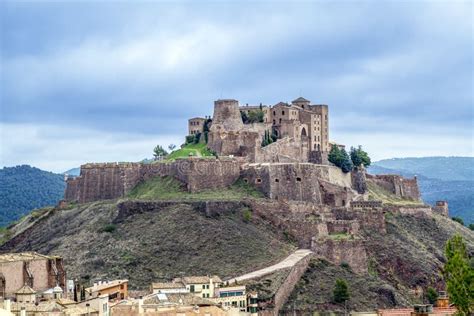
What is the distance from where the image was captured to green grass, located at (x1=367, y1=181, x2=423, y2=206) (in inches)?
5662

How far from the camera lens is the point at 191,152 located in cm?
13838

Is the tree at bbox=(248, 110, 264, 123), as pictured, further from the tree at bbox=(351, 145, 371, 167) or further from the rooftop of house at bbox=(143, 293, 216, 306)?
the rooftop of house at bbox=(143, 293, 216, 306)

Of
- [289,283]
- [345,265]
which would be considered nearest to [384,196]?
[345,265]


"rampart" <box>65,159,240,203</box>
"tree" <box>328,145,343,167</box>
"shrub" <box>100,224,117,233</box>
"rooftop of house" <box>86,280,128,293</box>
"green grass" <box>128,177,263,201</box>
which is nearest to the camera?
"rooftop of house" <box>86,280,128,293</box>

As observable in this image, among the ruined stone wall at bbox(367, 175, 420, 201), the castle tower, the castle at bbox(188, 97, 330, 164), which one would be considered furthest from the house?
the ruined stone wall at bbox(367, 175, 420, 201)

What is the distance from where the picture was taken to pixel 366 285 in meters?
117

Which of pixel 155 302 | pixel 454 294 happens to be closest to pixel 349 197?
pixel 155 302

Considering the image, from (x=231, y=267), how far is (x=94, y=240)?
16.7 meters

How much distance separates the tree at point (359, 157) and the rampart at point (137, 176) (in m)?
22.1

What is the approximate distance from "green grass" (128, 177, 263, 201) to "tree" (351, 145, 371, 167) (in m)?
22.8

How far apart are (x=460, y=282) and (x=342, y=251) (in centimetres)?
5515

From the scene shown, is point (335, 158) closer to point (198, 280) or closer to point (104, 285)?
point (198, 280)

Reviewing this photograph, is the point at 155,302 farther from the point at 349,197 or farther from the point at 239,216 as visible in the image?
the point at 349,197

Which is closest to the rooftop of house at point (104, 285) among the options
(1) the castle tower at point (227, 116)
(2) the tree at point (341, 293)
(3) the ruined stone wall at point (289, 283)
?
(3) the ruined stone wall at point (289, 283)
